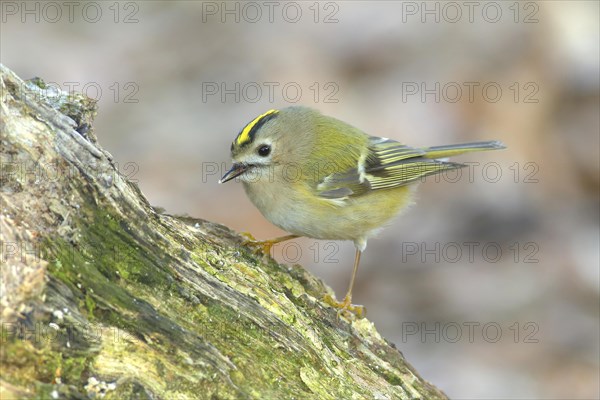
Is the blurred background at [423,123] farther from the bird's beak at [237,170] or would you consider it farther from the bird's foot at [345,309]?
the bird's foot at [345,309]

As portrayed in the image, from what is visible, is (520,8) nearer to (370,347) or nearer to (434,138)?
(434,138)

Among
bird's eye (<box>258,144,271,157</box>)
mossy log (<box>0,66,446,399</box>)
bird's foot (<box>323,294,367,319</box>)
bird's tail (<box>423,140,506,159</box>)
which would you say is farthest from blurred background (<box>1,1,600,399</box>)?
mossy log (<box>0,66,446,399</box>)

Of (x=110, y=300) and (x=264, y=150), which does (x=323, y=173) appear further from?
(x=110, y=300)

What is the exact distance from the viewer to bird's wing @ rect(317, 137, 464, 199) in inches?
191

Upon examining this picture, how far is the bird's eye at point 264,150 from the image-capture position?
466 centimetres

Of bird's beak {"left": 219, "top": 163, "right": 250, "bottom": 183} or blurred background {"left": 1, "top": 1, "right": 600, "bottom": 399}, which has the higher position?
blurred background {"left": 1, "top": 1, "right": 600, "bottom": 399}

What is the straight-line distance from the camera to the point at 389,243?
7.27 m

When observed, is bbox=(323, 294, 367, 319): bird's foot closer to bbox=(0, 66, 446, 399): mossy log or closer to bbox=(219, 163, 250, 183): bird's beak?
bbox=(0, 66, 446, 399): mossy log

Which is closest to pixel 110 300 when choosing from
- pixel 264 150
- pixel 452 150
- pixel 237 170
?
pixel 237 170

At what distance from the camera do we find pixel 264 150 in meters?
4.69

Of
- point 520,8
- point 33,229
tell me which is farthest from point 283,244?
point 33,229

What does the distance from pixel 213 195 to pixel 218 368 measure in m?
4.96

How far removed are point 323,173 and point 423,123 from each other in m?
3.18

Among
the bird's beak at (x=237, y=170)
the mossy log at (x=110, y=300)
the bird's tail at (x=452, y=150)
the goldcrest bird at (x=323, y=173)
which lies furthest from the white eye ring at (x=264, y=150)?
the mossy log at (x=110, y=300)
